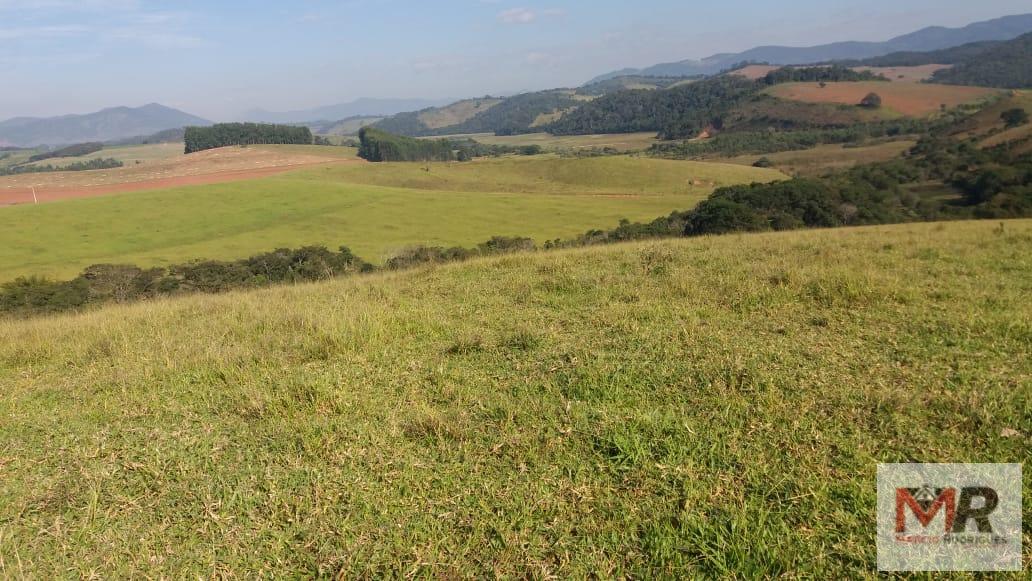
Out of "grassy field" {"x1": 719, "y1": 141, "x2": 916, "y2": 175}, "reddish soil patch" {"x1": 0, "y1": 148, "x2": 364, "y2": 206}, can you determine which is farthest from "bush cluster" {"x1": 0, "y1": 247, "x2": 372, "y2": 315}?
"grassy field" {"x1": 719, "y1": 141, "x2": 916, "y2": 175}

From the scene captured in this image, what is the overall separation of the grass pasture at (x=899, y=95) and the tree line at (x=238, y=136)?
150127 mm

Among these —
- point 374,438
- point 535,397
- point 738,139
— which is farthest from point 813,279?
point 738,139

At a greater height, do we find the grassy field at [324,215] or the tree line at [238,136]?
the tree line at [238,136]

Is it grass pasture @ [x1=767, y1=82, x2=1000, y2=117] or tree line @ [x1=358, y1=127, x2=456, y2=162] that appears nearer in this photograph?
tree line @ [x1=358, y1=127, x2=456, y2=162]

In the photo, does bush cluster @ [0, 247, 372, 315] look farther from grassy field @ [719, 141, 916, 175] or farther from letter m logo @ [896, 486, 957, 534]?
grassy field @ [719, 141, 916, 175]

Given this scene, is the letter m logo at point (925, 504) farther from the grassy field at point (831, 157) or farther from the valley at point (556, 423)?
the grassy field at point (831, 157)

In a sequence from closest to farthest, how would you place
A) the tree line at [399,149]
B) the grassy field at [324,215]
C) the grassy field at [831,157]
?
the grassy field at [324,215], the grassy field at [831,157], the tree line at [399,149]

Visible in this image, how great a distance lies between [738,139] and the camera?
5502 inches

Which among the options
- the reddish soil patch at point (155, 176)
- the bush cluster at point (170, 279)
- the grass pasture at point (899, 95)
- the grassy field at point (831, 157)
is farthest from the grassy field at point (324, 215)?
the grass pasture at point (899, 95)

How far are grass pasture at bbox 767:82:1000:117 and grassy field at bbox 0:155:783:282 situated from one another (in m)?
78.8

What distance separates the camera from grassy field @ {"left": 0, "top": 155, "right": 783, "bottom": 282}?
158 ft

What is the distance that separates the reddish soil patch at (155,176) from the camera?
75.9 meters

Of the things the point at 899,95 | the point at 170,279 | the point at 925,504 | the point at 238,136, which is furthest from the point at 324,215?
the point at 899,95

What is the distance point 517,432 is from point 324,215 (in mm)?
63299
